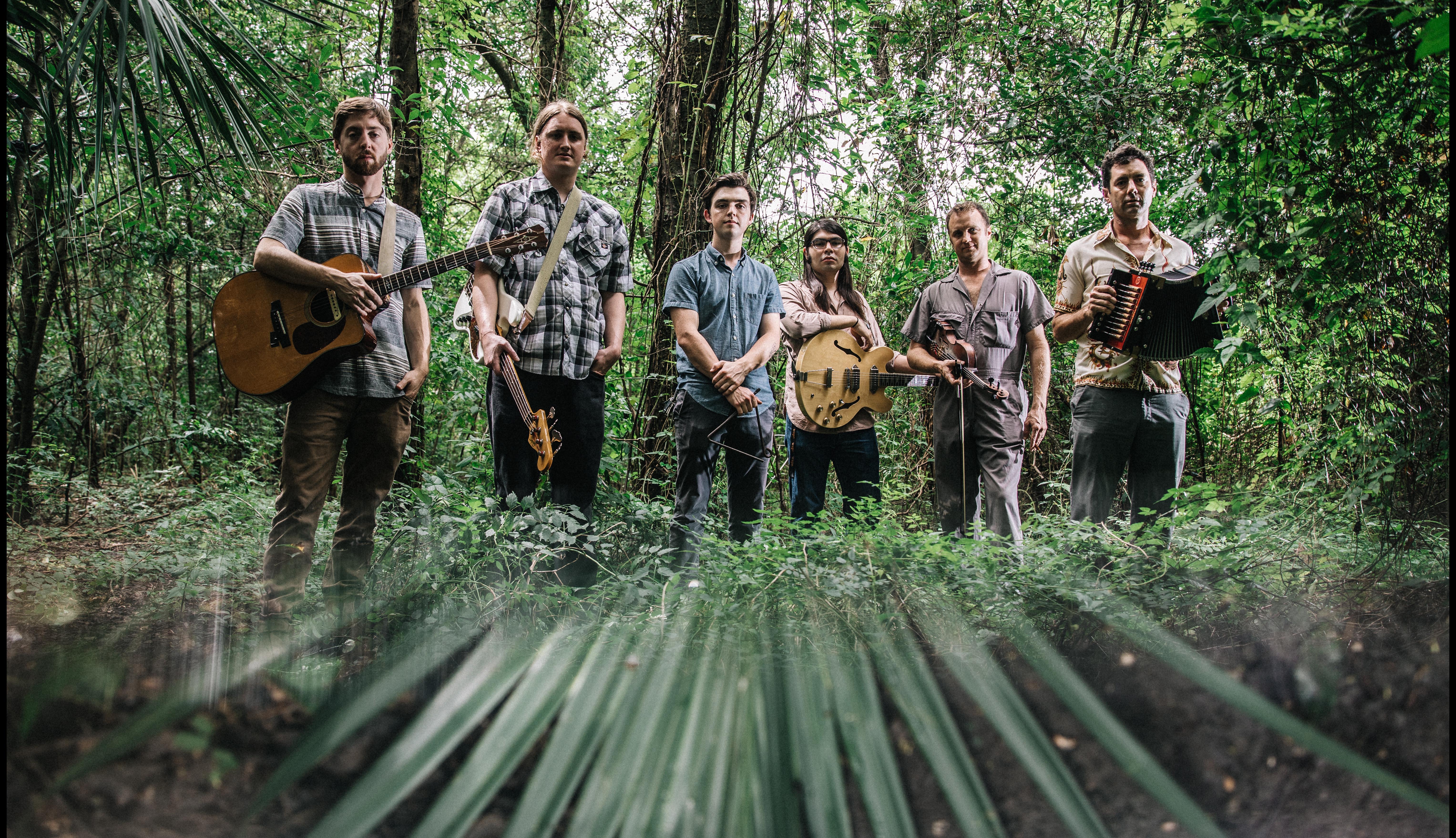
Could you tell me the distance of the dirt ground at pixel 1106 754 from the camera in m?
1.91

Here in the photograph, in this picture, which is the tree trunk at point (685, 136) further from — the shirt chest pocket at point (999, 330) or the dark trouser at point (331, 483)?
the dark trouser at point (331, 483)

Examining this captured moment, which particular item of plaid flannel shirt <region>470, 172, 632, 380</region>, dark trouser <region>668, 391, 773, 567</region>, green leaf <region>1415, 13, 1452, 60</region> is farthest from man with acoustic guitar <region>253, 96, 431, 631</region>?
green leaf <region>1415, 13, 1452, 60</region>

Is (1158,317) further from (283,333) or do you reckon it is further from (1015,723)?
(283,333)

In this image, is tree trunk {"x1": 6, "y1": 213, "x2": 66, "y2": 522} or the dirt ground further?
tree trunk {"x1": 6, "y1": 213, "x2": 66, "y2": 522}

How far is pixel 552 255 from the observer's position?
3676 mm

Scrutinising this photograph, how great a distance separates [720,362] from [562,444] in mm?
→ 794

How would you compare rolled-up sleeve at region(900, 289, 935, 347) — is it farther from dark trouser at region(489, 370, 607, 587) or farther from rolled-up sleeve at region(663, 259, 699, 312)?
dark trouser at region(489, 370, 607, 587)

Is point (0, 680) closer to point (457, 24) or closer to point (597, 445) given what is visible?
point (597, 445)

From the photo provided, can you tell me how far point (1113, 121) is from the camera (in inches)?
238

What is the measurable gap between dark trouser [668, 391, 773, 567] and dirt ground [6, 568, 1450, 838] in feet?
4.71

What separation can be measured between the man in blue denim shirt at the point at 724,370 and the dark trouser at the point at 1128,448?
145cm

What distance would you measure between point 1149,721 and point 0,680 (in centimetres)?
321

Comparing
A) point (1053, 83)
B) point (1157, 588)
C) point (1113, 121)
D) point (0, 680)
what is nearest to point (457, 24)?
point (1053, 83)

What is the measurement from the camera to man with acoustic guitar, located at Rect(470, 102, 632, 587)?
3.59 metres
